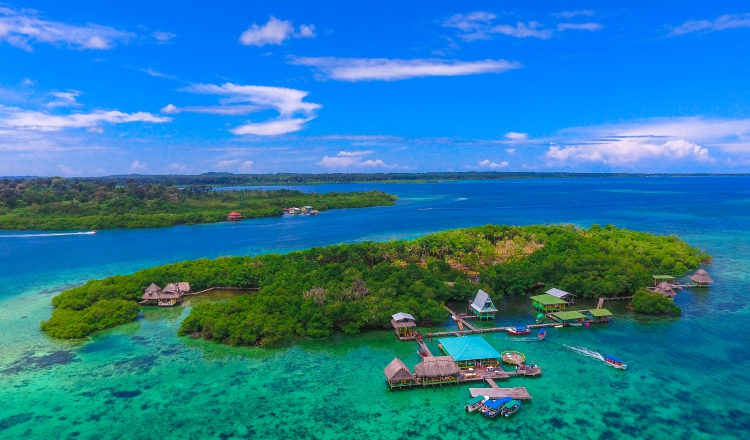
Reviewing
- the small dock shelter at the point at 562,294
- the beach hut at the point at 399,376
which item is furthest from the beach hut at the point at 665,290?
the beach hut at the point at 399,376

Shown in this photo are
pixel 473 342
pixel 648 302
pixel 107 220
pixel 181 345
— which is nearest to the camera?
pixel 473 342

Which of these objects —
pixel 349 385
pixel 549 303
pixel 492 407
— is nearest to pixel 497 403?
pixel 492 407

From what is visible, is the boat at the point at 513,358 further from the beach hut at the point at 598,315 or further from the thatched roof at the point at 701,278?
the thatched roof at the point at 701,278

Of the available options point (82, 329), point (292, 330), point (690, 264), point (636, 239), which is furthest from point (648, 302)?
point (82, 329)

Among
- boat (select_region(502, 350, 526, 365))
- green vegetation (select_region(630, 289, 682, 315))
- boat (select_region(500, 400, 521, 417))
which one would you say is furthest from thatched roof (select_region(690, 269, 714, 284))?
boat (select_region(500, 400, 521, 417))

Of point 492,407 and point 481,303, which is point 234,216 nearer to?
point 481,303

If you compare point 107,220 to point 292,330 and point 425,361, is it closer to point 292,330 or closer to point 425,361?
point 292,330

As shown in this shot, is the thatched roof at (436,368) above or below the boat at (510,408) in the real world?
above

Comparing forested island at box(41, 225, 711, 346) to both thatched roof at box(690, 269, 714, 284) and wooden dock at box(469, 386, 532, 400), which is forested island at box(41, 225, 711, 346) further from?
wooden dock at box(469, 386, 532, 400)
